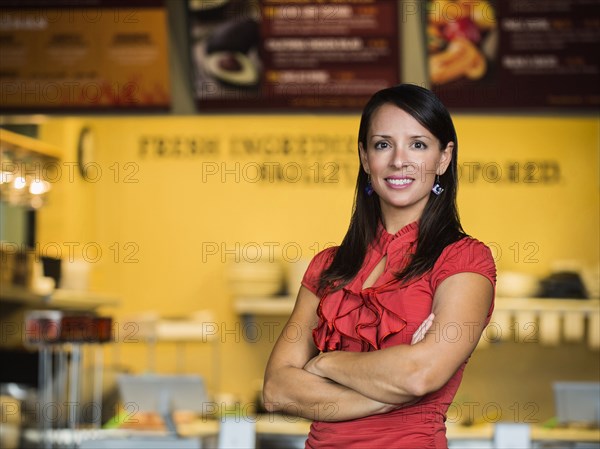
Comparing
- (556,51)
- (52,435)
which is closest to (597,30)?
(556,51)

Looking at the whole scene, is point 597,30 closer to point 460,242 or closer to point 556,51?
point 556,51

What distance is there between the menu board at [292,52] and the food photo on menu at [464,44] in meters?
0.16

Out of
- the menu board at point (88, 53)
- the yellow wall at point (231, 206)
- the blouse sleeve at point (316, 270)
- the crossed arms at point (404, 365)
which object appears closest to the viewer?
the crossed arms at point (404, 365)

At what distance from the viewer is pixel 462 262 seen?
151cm

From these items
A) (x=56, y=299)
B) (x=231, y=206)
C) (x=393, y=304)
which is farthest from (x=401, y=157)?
(x=231, y=206)

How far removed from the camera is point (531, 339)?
226 inches

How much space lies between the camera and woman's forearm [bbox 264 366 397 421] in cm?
150

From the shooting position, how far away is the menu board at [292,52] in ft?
12.9

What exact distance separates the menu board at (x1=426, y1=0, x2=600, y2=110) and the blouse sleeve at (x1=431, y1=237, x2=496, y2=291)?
244 cm

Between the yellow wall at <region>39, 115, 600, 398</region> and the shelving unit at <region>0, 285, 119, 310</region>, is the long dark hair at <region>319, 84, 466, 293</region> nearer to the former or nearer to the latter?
the shelving unit at <region>0, 285, 119, 310</region>

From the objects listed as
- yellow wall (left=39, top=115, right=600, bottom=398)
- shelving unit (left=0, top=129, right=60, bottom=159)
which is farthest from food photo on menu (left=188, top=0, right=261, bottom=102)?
yellow wall (left=39, top=115, right=600, bottom=398)

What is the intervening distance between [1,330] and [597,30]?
3228mm

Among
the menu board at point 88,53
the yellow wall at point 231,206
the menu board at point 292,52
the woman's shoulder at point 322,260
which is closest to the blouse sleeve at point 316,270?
the woman's shoulder at point 322,260

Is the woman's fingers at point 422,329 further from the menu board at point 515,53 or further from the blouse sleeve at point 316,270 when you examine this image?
the menu board at point 515,53
